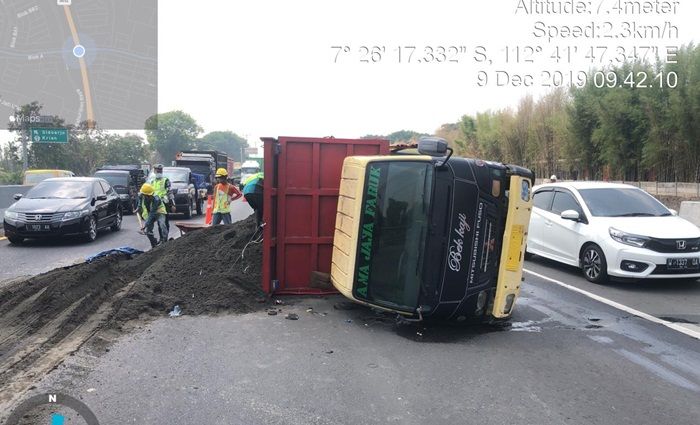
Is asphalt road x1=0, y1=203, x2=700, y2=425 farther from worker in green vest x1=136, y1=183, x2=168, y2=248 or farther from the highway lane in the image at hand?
worker in green vest x1=136, y1=183, x2=168, y2=248

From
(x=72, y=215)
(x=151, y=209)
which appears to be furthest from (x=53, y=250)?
(x=151, y=209)

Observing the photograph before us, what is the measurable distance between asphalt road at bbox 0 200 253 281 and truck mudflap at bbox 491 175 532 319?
286 inches

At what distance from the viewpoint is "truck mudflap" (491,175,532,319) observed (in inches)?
206

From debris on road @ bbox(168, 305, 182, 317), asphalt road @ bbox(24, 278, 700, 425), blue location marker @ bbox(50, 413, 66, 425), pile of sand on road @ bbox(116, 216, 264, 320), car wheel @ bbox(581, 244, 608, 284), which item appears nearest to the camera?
blue location marker @ bbox(50, 413, 66, 425)

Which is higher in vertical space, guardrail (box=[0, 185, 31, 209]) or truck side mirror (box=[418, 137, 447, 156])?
truck side mirror (box=[418, 137, 447, 156])

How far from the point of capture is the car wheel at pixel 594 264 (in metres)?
7.84

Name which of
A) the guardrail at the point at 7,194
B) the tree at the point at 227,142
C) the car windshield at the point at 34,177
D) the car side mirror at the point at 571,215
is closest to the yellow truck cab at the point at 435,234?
the car side mirror at the point at 571,215

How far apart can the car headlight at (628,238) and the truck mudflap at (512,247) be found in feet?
10.1

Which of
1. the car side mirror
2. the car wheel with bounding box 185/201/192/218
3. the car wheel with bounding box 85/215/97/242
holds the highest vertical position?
the car side mirror

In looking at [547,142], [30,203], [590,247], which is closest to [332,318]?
[590,247]

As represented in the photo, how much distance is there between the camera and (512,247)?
532 centimetres

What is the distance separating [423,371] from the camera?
4.26 meters

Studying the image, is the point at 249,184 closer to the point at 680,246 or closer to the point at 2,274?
the point at 2,274

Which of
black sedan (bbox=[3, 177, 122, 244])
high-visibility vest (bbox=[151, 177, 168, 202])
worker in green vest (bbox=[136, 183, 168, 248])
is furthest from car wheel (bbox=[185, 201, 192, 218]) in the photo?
worker in green vest (bbox=[136, 183, 168, 248])
